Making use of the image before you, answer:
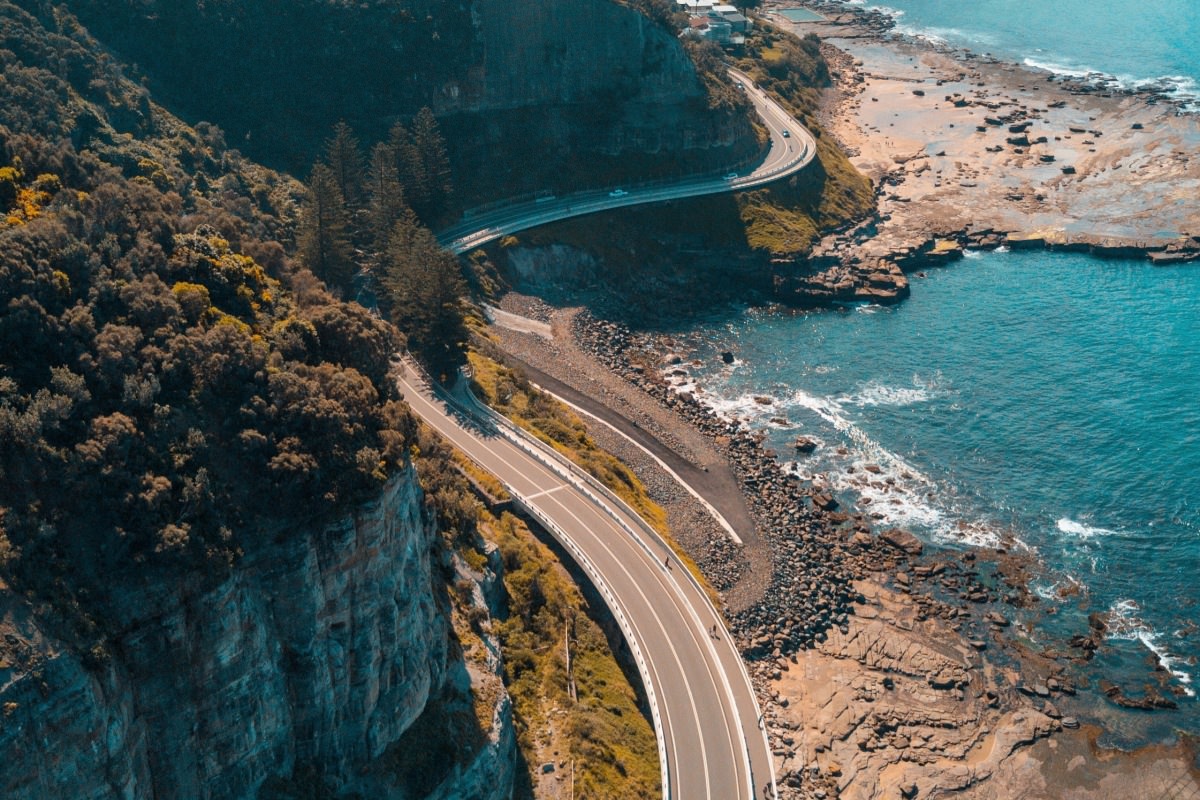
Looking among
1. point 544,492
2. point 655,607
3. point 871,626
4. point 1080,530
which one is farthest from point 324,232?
point 1080,530

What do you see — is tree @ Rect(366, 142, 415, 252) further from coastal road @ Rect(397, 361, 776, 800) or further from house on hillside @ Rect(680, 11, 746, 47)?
house on hillside @ Rect(680, 11, 746, 47)

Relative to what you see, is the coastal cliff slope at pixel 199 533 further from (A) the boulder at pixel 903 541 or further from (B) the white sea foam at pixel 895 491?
(B) the white sea foam at pixel 895 491

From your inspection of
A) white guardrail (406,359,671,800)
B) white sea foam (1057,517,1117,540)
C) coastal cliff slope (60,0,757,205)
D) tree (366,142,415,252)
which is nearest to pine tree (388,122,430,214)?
tree (366,142,415,252)

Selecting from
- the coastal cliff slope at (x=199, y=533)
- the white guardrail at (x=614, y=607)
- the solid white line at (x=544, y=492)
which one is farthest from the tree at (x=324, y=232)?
the coastal cliff slope at (x=199, y=533)

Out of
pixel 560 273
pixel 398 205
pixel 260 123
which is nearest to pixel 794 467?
pixel 560 273

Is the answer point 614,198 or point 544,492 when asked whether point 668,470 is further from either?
point 614,198

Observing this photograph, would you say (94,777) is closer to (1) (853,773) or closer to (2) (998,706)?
(1) (853,773)
